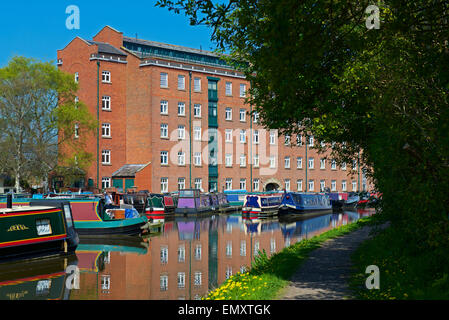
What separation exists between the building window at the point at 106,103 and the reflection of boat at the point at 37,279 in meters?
33.6

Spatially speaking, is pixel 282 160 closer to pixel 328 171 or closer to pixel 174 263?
pixel 328 171

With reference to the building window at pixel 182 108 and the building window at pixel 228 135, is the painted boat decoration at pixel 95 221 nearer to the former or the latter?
the building window at pixel 182 108

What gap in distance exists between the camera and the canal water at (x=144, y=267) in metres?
16.3

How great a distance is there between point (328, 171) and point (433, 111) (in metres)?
61.8

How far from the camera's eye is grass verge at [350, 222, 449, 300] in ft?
31.0

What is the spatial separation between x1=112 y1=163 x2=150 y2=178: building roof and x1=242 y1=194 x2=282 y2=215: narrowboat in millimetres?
13127

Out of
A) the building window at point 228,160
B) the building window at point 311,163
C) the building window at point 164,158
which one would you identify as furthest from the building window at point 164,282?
the building window at point 311,163

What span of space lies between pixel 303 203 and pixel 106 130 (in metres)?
22.0

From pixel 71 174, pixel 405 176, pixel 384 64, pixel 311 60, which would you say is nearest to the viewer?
pixel 311 60

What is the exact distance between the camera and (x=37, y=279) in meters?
18.5

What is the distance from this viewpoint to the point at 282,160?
66812mm

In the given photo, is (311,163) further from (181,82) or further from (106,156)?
(106,156)

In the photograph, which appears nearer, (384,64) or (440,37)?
(440,37)
